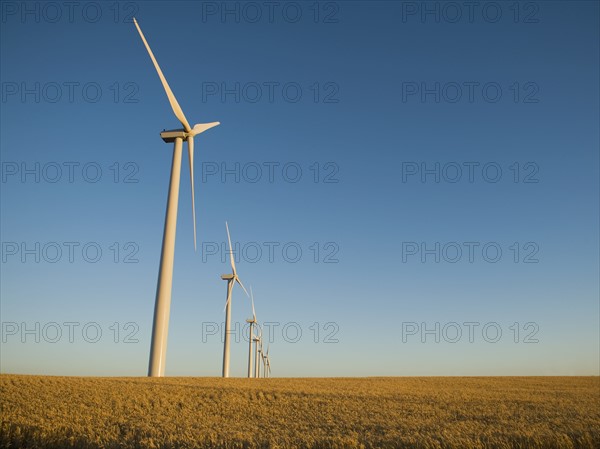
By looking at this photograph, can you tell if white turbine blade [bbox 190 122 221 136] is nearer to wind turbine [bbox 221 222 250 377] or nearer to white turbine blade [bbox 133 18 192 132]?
white turbine blade [bbox 133 18 192 132]

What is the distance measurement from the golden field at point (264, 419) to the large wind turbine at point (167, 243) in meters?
1.74

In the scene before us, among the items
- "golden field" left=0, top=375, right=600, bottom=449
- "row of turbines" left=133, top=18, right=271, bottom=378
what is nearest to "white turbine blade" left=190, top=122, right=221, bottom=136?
"row of turbines" left=133, top=18, right=271, bottom=378

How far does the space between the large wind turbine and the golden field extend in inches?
68.5

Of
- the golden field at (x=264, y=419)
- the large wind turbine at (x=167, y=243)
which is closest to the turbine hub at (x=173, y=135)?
the large wind turbine at (x=167, y=243)

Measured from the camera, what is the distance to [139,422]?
61.7 ft

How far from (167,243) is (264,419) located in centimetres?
1505

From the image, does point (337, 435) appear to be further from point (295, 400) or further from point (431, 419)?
point (295, 400)

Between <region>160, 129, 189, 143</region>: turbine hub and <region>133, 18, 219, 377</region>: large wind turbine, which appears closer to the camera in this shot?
<region>133, 18, 219, 377</region>: large wind turbine

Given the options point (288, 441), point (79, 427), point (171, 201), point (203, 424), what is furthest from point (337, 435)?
point (171, 201)

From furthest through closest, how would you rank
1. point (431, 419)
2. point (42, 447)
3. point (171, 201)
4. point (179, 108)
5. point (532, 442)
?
1. point (179, 108)
2. point (171, 201)
3. point (431, 419)
4. point (532, 442)
5. point (42, 447)

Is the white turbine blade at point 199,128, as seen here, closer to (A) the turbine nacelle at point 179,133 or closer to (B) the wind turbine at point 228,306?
(A) the turbine nacelle at point 179,133

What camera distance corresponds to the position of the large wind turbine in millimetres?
30766

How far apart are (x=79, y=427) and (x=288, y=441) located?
7.14 metres

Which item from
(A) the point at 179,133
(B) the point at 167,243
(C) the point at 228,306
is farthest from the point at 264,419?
(C) the point at 228,306
